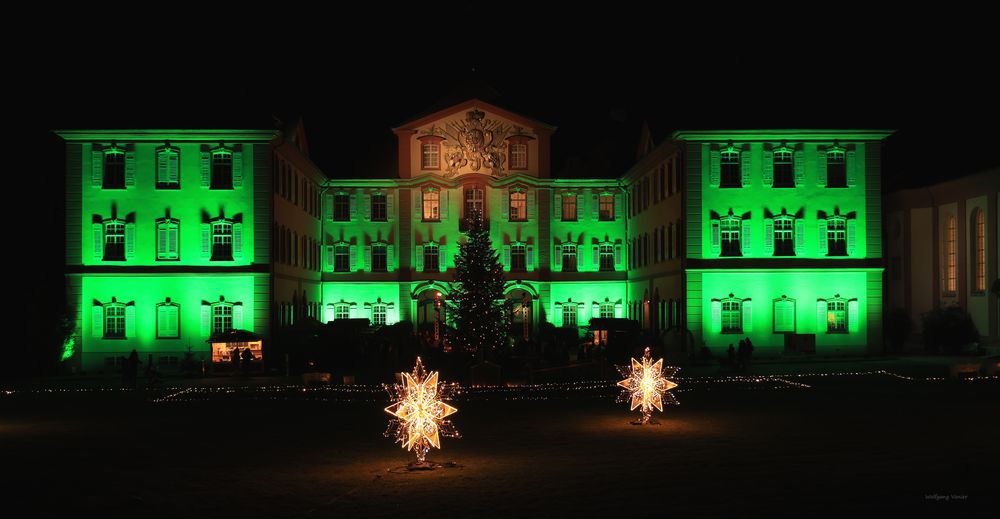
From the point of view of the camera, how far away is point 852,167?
49281mm

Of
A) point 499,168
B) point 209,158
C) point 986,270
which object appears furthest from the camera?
point 499,168

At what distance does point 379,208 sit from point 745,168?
2489cm

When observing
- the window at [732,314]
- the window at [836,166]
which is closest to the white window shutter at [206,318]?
the window at [732,314]

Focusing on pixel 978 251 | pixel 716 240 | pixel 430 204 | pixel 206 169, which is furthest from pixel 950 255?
pixel 206 169

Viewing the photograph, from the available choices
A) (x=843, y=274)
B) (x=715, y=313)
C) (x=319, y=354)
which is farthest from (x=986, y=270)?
(x=319, y=354)

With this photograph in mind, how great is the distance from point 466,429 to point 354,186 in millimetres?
44665

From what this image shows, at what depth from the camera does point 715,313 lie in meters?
48.9

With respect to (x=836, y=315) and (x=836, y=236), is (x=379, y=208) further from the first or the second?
(x=836, y=315)

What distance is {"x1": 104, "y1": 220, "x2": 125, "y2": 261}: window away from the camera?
47.4 meters

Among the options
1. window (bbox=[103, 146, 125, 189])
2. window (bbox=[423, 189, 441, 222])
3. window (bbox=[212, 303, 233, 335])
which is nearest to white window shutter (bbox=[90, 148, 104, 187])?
window (bbox=[103, 146, 125, 189])

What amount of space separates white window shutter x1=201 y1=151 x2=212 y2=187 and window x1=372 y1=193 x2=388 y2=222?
764 inches

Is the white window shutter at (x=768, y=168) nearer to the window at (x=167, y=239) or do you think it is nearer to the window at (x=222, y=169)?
the window at (x=222, y=169)

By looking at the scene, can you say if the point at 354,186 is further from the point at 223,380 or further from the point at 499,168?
the point at 223,380

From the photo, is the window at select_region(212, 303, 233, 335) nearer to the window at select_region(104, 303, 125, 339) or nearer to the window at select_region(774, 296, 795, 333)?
the window at select_region(104, 303, 125, 339)
